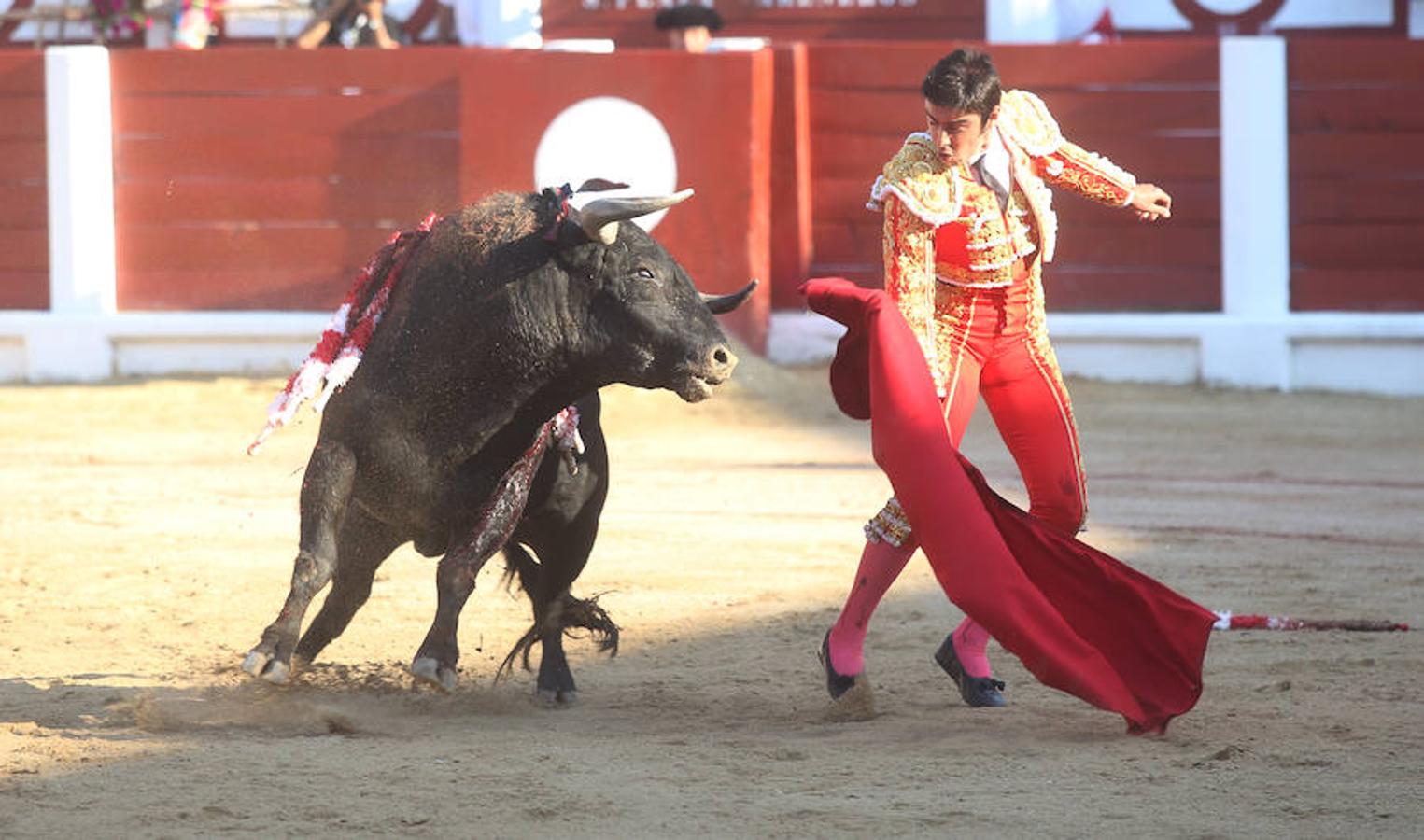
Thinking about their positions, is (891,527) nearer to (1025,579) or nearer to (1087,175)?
(1025,579)

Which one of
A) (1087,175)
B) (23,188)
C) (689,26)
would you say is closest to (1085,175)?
(1087,175)

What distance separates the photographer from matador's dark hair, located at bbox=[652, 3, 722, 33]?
8062mm

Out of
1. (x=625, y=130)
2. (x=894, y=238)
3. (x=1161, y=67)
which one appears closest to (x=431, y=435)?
(x=894, y=238)

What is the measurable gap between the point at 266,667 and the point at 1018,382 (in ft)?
3.75

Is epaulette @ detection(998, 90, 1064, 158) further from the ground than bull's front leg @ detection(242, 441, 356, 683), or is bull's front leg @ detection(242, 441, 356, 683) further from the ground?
epaulette @ detection(998, 90, 1064, 158)

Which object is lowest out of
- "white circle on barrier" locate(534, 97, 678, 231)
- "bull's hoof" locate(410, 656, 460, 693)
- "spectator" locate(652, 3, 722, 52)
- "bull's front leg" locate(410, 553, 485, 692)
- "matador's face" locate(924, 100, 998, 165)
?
"bull's hoof" locate(410, 656, 460, 693)

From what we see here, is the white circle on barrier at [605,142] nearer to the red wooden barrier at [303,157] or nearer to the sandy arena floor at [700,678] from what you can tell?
the red wooden barrier at [303,157]

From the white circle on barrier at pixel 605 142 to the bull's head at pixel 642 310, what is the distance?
4.50 metres

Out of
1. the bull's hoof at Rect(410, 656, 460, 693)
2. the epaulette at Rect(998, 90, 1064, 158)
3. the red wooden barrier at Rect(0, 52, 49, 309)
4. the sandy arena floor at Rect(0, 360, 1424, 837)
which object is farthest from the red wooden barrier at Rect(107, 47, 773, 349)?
the bull's hoof at Rect(410, 656, 460, 693)

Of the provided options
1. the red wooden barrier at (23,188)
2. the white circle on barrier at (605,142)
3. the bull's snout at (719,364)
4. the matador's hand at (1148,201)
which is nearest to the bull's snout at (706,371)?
the bull's snout at (719,364)

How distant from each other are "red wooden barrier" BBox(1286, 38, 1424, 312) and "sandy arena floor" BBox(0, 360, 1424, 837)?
125cm

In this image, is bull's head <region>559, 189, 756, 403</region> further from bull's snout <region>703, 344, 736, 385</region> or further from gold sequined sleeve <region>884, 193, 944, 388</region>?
gold sequined sleeve <region>884, 193, 944, 388</region>

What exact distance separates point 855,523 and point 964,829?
279cm

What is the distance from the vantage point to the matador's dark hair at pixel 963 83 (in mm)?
3121
